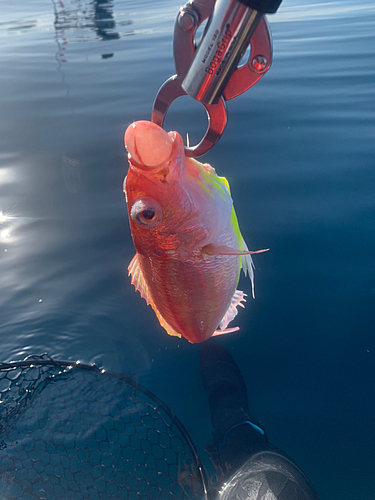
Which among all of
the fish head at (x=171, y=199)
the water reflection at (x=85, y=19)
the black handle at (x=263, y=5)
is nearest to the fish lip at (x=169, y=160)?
the fish head at (x=171, y=199)

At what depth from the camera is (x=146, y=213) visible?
1.58 meters

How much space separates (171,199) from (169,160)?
0.69 feet

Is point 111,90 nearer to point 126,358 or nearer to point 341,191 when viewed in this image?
point 341,191

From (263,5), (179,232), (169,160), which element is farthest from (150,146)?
(263,5)

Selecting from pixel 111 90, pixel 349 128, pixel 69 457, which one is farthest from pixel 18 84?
pixel 69 457

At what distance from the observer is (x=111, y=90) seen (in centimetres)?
668

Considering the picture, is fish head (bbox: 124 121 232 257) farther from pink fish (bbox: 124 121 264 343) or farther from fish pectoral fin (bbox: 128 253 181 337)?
fish pectoral fin (bbox: 128 253 181 337)

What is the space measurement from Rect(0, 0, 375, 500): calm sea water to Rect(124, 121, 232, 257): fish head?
1.12 m

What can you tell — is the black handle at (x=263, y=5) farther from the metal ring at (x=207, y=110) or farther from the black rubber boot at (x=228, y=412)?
the black rubber boot at (x=228, y=412)

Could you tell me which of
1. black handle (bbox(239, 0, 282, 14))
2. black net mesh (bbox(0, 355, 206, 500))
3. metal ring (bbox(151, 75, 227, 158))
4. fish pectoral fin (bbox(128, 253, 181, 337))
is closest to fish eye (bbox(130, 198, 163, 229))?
metal ring (bbox(151, 75, 227, 158))

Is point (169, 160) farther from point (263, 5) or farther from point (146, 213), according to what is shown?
point (263, 5)

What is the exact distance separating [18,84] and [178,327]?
24.2ft

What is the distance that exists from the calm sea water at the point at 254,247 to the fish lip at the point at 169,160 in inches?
59.4

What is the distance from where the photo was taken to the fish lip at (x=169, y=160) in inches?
58.9
